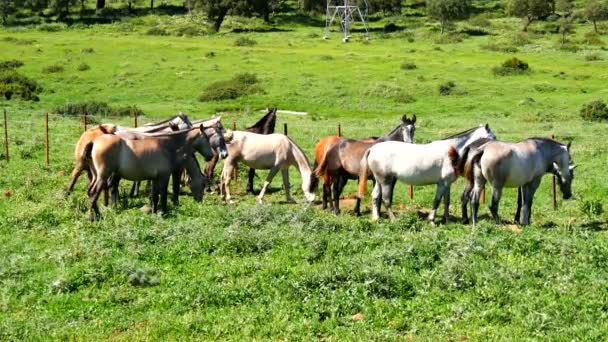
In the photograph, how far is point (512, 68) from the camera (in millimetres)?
48156

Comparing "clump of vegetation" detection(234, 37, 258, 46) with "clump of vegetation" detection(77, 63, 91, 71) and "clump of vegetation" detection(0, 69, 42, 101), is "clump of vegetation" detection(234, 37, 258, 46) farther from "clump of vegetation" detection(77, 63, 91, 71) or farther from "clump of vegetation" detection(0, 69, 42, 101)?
"clump of vegetation" detection(0, 69, 42, 101)

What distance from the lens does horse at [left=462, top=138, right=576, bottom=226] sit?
15469mm

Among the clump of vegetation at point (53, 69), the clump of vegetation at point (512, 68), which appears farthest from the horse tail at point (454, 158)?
the clump of vegetation at point (53, 69)

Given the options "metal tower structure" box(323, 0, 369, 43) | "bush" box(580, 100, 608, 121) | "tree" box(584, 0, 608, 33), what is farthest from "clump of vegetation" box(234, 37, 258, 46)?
"tree" box(584, 0, 608, 33)

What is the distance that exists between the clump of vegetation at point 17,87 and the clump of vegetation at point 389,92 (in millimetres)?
17186

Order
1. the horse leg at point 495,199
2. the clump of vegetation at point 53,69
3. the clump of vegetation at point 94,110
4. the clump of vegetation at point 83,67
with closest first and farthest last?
Result: the horse leg at point 495,199 < the clump of vegetation at point 94,110 < the clump of vegetation at point 53,69 < the clump of vegetation at point 83,67

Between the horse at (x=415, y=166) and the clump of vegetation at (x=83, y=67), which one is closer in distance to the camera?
the horse at (x=415, y=166)

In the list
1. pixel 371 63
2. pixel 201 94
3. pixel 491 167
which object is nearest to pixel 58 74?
pixel 201 94

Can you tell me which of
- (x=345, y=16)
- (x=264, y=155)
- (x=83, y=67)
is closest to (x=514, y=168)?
(x=264, y=155)

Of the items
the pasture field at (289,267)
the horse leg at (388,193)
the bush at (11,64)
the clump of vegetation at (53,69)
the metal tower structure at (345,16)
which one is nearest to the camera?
the pasture field at (289,267)

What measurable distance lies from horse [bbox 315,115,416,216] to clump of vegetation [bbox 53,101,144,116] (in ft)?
65.6

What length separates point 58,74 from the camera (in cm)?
4791

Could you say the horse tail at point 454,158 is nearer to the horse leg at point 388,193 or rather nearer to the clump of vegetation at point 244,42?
the horse leg at point 388,193

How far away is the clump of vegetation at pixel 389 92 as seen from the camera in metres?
41.1
